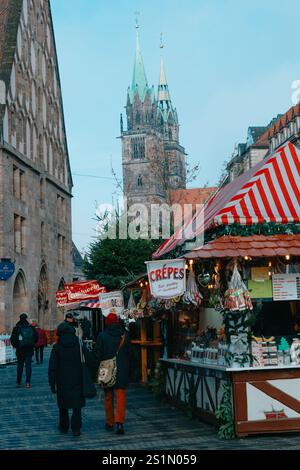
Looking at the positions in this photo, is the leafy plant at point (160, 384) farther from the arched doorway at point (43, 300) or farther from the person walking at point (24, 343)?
the arched doorway at point (43, 300)

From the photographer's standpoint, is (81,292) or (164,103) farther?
(164,103)

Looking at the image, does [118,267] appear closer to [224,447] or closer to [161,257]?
[161,257]

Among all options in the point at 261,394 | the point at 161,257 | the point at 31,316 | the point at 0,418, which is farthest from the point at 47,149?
the point at 261,394

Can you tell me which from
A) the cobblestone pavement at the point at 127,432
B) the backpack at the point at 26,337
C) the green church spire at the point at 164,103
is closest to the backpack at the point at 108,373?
the cobblestone pavement at the point at 127,432

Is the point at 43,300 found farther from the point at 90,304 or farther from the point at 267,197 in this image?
the point at 267,197

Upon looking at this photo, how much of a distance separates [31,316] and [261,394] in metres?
30.1

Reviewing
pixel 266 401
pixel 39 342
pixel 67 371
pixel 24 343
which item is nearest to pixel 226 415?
pixel 266 401

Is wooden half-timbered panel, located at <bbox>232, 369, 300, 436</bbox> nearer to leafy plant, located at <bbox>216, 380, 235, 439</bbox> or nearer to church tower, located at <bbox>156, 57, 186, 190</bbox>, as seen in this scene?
leafy plant, located at <bbox>216, 380, 235, 439</bbox>

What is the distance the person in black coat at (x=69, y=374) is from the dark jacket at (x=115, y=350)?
329 millimetres

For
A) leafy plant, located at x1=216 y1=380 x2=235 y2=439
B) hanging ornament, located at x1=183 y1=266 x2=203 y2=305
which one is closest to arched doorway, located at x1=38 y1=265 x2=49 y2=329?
hanging ornament, located at x1=183 y1=266 x2=203 y2=305

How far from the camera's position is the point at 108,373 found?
11273 mm

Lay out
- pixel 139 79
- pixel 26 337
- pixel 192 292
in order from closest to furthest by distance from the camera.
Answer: pixel 192 292, pixel 26 337, pixel 139 79

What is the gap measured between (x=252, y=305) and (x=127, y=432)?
251 centimetres

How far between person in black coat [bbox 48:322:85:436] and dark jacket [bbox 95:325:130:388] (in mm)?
329
